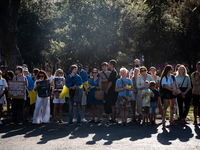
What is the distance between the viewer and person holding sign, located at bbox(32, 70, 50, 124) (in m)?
9.62

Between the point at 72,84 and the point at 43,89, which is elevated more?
the point at 72,84

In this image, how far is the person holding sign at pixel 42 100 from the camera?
9625mm

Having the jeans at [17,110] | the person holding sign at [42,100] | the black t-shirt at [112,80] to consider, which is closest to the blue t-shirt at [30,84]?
the person holding sign at [42,100]

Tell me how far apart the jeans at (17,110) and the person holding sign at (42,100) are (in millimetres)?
439

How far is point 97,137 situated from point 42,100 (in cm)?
330

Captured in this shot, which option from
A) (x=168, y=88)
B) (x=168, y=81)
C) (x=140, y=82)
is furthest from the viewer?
(x=140, y=82)

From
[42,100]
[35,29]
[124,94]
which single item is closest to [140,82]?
[124,94]

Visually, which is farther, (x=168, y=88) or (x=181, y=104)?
(x=181, y=104)

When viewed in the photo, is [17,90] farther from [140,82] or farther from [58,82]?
[140,82]

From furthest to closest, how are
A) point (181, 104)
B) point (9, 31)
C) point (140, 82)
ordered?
point (9, 31) < point (181, 104) < point (140, 82)

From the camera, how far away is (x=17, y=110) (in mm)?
9695

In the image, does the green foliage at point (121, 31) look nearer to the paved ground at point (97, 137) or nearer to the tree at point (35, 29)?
the tree at point (35, 29)

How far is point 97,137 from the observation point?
726 cm

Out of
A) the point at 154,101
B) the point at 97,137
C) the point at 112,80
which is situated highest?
the point at 112,80
